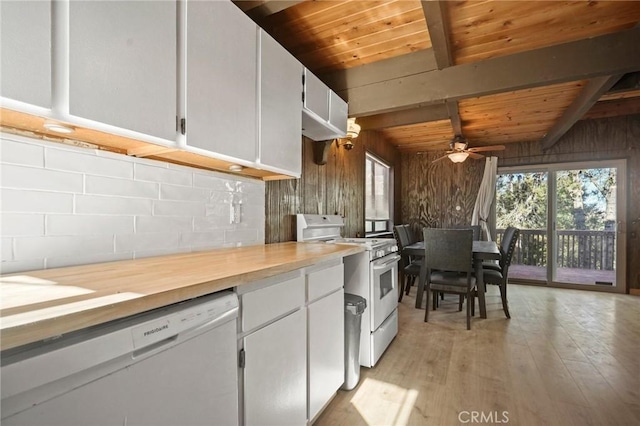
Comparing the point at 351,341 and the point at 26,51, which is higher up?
the point at 26,51

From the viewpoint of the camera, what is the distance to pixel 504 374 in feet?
6.80

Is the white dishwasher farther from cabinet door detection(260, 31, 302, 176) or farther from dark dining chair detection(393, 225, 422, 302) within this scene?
dark dining chair detection(393, 225, 422, 302)

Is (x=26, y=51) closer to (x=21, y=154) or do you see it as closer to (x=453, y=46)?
(x=21, y=154)

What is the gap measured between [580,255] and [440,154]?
2843mm

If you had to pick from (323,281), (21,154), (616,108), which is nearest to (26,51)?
(21,154)

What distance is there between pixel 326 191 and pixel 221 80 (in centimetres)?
183

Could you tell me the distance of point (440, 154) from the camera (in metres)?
5.81

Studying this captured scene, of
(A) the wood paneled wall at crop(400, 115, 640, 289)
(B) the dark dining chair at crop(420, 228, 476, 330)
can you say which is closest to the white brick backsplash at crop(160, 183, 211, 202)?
(B) the dark dining chair at crop(420, 228, 476, 330)

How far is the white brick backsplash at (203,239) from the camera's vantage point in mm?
1544

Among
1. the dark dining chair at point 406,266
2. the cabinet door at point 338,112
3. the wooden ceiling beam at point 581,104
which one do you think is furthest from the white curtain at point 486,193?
the cabinet door at point 338,112

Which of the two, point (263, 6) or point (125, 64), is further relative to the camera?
point (263, 6)

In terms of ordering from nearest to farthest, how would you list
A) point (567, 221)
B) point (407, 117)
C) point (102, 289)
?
point (102, 289) < point (407, 117) < point (567, 221)

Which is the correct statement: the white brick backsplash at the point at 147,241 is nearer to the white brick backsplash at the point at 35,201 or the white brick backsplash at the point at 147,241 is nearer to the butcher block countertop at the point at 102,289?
the butcher block countertop at the point at 102,289

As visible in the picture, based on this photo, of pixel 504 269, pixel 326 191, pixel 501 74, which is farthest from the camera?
pixel 504 269
